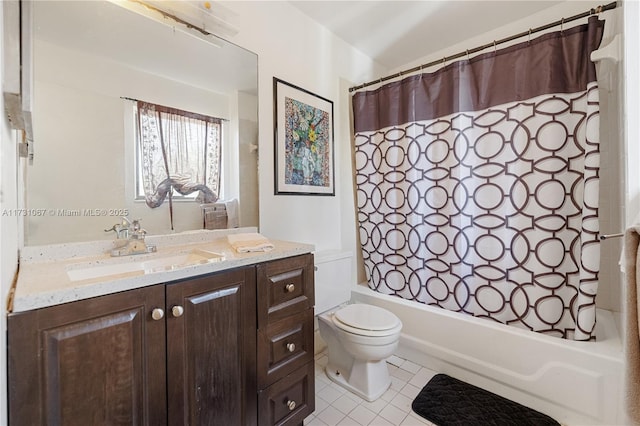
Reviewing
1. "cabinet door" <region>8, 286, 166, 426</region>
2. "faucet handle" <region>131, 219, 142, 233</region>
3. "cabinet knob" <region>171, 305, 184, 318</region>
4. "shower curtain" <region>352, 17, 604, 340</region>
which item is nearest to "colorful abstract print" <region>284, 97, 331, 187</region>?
"shower curtain" <region>352, 17, 604, 340</region>

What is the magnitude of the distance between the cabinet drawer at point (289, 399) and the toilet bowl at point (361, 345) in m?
0.32

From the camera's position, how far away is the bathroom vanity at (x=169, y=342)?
0.67 metres

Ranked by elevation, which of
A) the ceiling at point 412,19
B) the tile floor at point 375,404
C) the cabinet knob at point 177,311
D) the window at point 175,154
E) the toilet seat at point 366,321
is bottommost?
the tile floor at point 375,404

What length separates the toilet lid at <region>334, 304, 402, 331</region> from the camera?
1.53 m

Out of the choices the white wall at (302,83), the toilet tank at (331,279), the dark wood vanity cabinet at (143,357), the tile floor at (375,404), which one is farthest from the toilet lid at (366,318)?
the dark wood vanity cabinet at (143,357)

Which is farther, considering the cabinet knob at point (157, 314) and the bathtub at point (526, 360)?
the bathtub at point (526, 360)

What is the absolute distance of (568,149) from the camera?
1468mm

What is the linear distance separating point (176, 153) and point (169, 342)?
947mm

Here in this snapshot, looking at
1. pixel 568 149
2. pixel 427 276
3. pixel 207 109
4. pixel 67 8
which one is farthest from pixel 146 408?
pixel 568 149

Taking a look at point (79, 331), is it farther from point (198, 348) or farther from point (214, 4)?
point (214, 4)

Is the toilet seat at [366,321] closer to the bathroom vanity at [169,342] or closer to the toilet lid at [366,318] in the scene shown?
the toilet lid at [366,318]

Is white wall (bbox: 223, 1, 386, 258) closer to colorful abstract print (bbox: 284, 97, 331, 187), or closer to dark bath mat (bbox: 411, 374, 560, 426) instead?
colorful abstract print (bbox: 284, 97, 331, 187)

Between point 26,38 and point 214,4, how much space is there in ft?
3.31

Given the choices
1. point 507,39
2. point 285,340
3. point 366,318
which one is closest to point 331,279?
point 366,318
